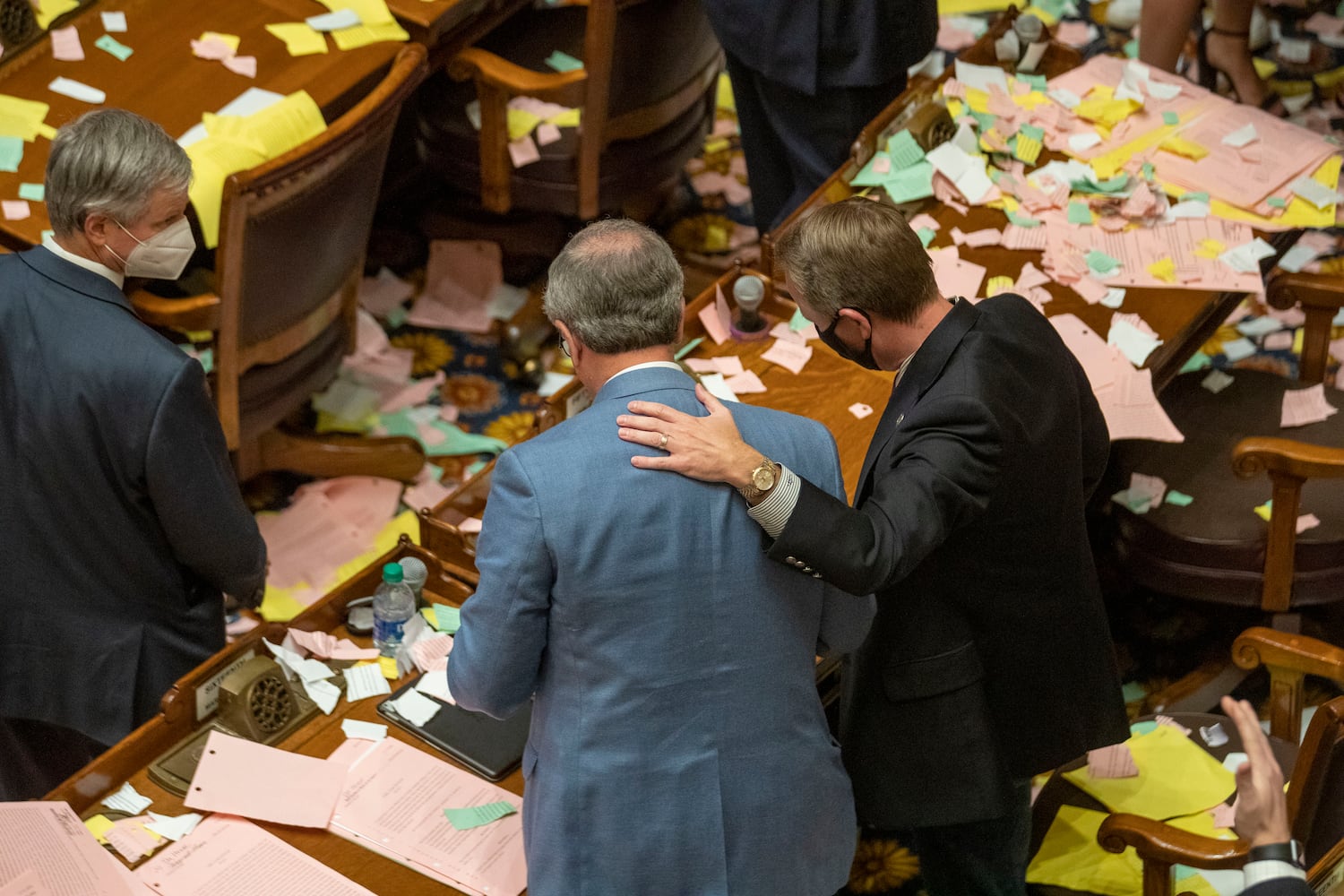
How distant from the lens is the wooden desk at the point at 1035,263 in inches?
133

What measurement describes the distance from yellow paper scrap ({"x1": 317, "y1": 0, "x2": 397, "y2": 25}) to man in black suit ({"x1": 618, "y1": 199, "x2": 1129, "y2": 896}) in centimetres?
193

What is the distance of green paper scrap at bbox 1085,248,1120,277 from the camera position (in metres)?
3.50

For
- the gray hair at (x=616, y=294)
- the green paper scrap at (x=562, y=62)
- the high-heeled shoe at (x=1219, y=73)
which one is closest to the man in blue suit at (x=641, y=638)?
the gray hair at (x=616, y=294)

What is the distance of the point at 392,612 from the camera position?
2.67 metres

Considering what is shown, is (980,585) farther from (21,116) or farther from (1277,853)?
(21,116)

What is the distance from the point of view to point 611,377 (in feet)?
6.54

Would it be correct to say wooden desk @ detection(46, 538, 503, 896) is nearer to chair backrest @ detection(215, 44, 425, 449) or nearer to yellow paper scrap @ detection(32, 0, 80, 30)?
chair backrest @ detection(215, 44, 425, 449)

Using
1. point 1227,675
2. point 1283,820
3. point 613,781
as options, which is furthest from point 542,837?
point 1227,675

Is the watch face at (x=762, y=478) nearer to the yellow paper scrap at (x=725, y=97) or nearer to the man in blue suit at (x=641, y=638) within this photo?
the man in blue suit at (x=641, y=638)

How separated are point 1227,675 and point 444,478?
1.96 m

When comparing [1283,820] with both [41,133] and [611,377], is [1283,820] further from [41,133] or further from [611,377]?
[41,133]

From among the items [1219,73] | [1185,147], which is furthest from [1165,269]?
[1219,73]

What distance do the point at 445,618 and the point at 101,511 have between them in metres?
0.60

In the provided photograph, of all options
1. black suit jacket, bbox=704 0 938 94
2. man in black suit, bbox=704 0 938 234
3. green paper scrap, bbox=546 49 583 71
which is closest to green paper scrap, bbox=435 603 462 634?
man in black suit, bbox=704 0 938 234
